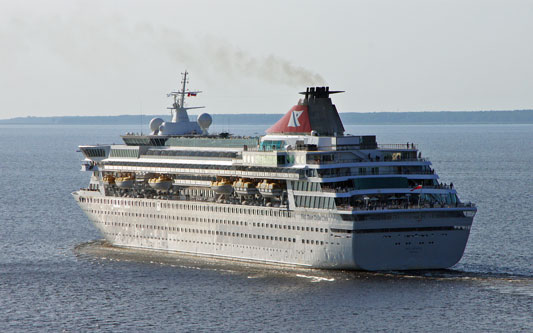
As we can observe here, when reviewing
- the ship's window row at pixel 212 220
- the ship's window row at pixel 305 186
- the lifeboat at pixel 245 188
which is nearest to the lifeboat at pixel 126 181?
the ship's window row at pixel 212 220

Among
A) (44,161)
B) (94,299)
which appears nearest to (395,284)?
(94,299)

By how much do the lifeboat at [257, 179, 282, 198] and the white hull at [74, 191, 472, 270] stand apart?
112cm

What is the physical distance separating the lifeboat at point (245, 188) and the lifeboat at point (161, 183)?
7979mm

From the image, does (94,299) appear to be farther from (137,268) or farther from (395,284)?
(395,284)

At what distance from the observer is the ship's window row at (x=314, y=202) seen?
2603 inches

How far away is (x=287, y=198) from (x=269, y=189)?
61.3 inches

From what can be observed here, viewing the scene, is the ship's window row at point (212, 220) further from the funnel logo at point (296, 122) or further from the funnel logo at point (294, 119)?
the funnel logo at point (294, 119)

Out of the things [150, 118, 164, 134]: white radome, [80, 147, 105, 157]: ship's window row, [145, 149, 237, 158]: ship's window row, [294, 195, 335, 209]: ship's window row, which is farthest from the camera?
[150, 118, 164, 134]: white radome

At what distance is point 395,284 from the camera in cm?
6297

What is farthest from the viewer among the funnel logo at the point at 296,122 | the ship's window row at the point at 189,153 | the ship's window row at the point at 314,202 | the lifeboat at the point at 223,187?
the ship's window row at the point at 189,153

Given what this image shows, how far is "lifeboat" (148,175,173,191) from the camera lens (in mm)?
79500

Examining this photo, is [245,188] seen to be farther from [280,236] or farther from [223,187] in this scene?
[280,236]

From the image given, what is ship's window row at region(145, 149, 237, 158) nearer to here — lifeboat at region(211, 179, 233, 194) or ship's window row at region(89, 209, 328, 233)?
lifeboat at region(211, 179, 233, 194)

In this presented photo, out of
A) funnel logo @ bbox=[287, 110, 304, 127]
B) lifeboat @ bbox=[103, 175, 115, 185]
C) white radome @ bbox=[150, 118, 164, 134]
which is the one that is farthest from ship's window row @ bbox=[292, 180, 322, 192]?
white radome @ bbox=[150, 118, 164, 134]
